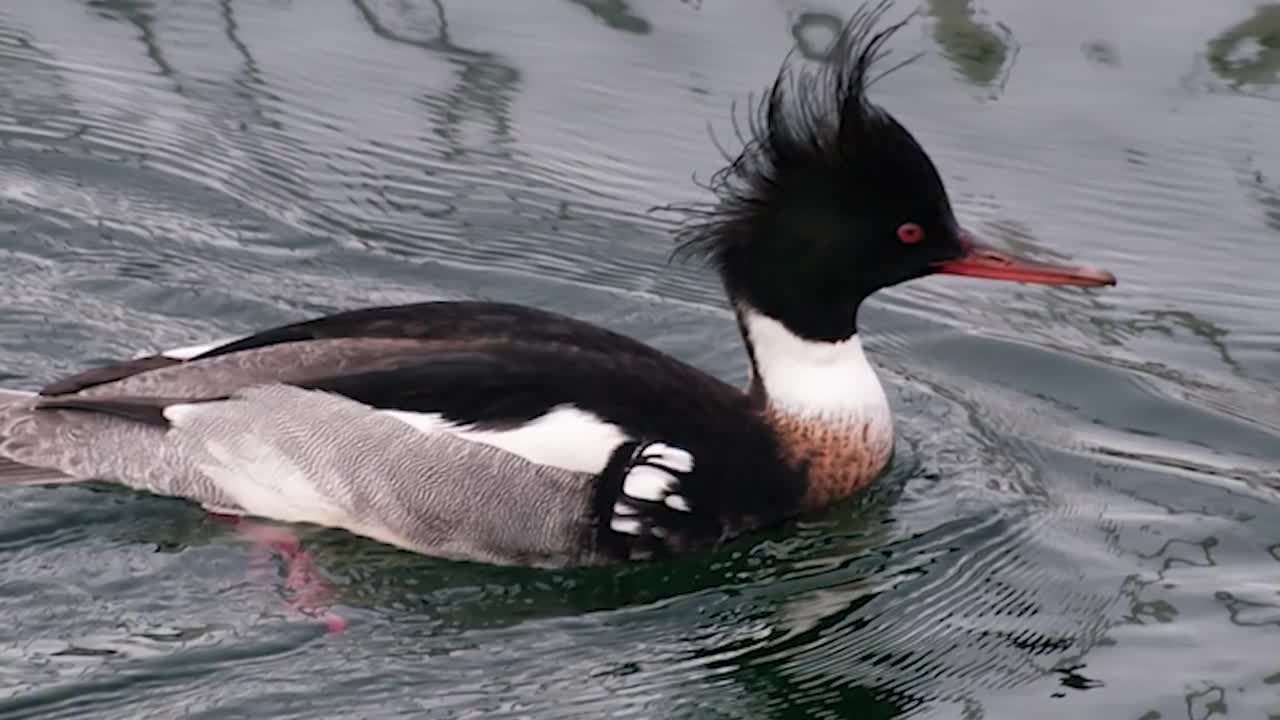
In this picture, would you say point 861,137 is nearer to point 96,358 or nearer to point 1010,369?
point 1010,369

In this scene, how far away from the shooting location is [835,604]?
647 centimetres

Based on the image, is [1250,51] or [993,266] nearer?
[993,266]

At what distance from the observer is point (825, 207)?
671cm

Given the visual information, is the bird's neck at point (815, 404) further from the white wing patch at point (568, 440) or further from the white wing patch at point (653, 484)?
the white wing patch at point (568, 440)

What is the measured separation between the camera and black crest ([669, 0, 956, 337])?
21.7 ft

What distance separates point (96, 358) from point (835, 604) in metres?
2.53

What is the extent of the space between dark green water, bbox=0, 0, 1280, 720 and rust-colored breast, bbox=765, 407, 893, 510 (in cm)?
10

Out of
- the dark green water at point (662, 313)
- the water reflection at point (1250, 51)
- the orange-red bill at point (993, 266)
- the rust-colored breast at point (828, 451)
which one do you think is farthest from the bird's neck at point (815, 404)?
the water reflection at point (1250, 51)

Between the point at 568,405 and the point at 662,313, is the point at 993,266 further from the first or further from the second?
the point at 662,313

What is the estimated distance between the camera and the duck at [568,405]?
6539 millimetres

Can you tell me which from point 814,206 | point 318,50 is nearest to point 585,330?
point 814,206

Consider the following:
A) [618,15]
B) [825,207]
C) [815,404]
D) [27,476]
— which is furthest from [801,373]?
[618,15]

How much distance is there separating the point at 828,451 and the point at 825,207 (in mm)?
701

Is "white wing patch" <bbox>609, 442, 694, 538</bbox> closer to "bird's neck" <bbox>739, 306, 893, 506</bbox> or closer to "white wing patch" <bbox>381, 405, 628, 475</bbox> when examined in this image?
"white wing patch" <bbox>381, 405, 628, 475</bbox>
